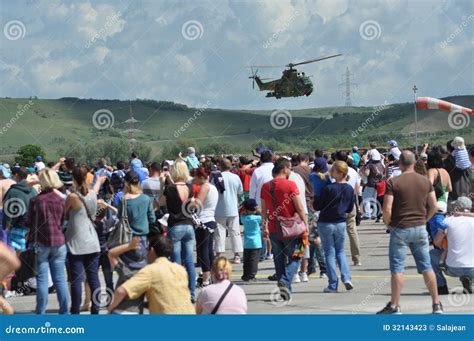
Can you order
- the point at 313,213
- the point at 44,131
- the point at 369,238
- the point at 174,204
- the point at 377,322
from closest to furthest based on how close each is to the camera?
the point at 377,322 < the point at 174,204 < the point at 313,213 < the point at 369,238 < the point at 44,131

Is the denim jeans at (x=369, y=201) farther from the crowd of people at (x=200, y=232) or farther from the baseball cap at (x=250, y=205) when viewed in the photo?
the baseball cap at (x=250, y=205)

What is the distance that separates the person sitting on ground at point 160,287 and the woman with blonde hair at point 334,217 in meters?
4.60

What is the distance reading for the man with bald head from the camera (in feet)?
38.8


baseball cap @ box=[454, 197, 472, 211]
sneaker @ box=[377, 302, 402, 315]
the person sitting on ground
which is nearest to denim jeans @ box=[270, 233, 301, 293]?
sneaker @ box=[377, 302, 402, 315]

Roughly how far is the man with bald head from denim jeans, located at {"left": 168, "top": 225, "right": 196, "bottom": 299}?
9.55ft

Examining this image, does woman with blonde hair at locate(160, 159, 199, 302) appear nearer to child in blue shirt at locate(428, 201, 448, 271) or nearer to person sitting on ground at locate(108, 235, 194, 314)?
child in blue shirt at locate(428, 201, 448, 271)

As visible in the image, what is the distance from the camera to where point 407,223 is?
1184 centimetres

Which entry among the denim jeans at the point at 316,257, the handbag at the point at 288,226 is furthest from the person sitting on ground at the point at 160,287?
the denim jeans at the point at 316,257

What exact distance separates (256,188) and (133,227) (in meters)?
4.26

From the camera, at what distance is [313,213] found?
16344 mm

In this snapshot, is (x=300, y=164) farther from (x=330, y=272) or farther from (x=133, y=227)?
(x=133, y=227)

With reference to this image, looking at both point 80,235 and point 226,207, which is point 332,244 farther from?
point 80,235

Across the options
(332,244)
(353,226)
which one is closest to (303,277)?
(353,226)

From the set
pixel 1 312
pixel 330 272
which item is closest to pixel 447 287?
pixel 330 272
